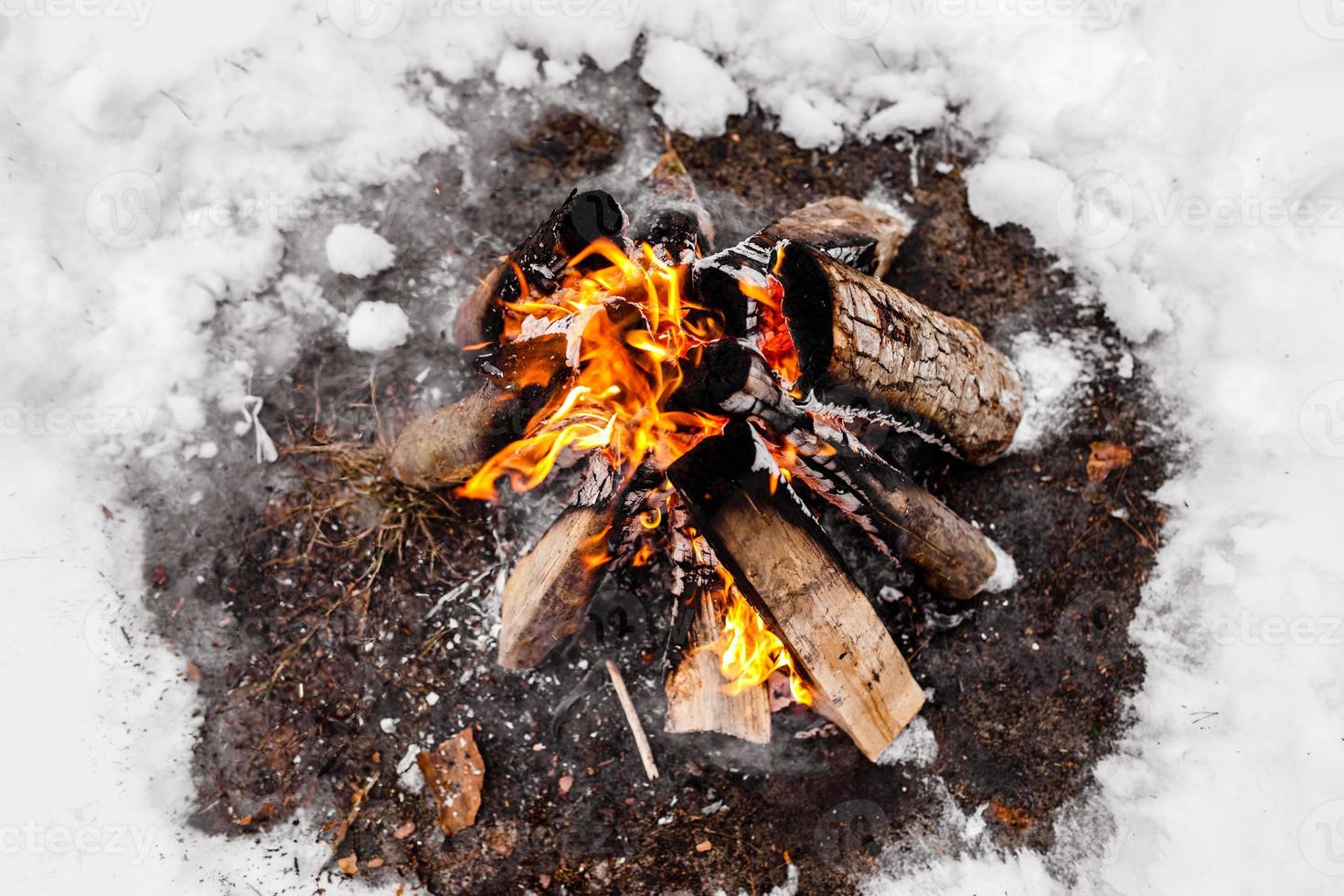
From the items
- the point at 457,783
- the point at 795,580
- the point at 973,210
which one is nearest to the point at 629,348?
the point at 795,580

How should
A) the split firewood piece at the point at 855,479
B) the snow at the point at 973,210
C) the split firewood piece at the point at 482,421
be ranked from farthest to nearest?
the snow at the point at 973,210
the split firewood piece at the point at 482,421
the split firewood piece at the point at 855,479

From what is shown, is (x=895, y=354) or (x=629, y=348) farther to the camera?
(x=629, y=348)

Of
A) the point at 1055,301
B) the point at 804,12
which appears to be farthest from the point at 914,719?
the point at 804,12

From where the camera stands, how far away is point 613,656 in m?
3.16

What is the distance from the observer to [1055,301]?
10.6 feet

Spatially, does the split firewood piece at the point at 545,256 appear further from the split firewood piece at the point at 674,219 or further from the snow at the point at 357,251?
the snow at the point at 357,251

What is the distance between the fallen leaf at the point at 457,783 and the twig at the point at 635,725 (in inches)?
26.1

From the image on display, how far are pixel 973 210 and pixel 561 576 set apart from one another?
8.04 ft

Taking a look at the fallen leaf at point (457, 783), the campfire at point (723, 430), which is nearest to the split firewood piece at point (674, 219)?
the campfire at point (723, 430)

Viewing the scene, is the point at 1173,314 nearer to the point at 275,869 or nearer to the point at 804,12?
the point at 804,12

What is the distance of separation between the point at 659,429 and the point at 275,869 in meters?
2.66

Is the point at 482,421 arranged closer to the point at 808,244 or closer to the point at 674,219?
the point at 674,219

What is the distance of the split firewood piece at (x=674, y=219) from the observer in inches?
107

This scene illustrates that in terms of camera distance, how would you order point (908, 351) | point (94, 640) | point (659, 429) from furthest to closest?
point (94, 640), point (659, 429), point (908, 351)
